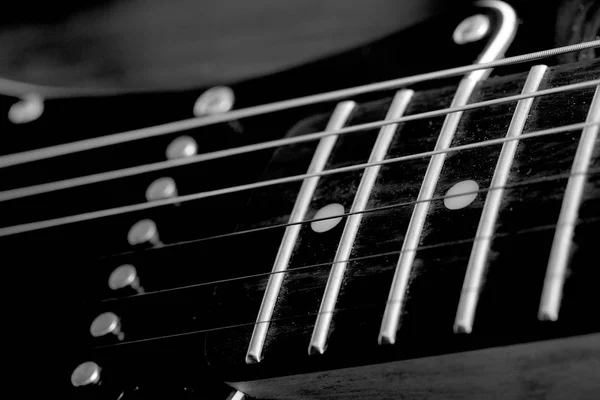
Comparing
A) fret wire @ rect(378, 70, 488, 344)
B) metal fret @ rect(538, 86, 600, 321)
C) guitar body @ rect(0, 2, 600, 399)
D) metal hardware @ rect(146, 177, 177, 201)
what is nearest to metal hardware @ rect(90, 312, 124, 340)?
guitar body @ rect(0, 2, 600, 399)

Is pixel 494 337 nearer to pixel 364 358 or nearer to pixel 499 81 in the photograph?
pixel 364 358

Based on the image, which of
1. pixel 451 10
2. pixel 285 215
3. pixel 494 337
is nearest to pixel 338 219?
pixel 285 215

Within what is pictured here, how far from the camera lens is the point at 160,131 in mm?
635

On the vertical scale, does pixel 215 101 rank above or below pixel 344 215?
above

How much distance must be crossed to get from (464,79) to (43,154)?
377mm

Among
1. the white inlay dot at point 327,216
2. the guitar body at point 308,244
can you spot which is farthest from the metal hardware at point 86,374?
the white inlay dot at point 327,216

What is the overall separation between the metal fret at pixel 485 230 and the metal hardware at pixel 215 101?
30cm

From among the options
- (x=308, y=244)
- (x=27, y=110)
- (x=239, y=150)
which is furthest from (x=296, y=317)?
(x=27, y=110)

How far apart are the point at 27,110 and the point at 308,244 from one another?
38 cm

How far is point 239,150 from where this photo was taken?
0.63 m

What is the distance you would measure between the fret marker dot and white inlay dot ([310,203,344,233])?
0.35m

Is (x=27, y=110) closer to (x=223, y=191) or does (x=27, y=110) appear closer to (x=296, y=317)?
(x=223, y=191)

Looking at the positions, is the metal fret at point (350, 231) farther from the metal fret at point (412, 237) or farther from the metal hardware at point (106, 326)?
the metal hardware at point (106, 326)

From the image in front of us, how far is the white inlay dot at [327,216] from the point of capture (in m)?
0.57
